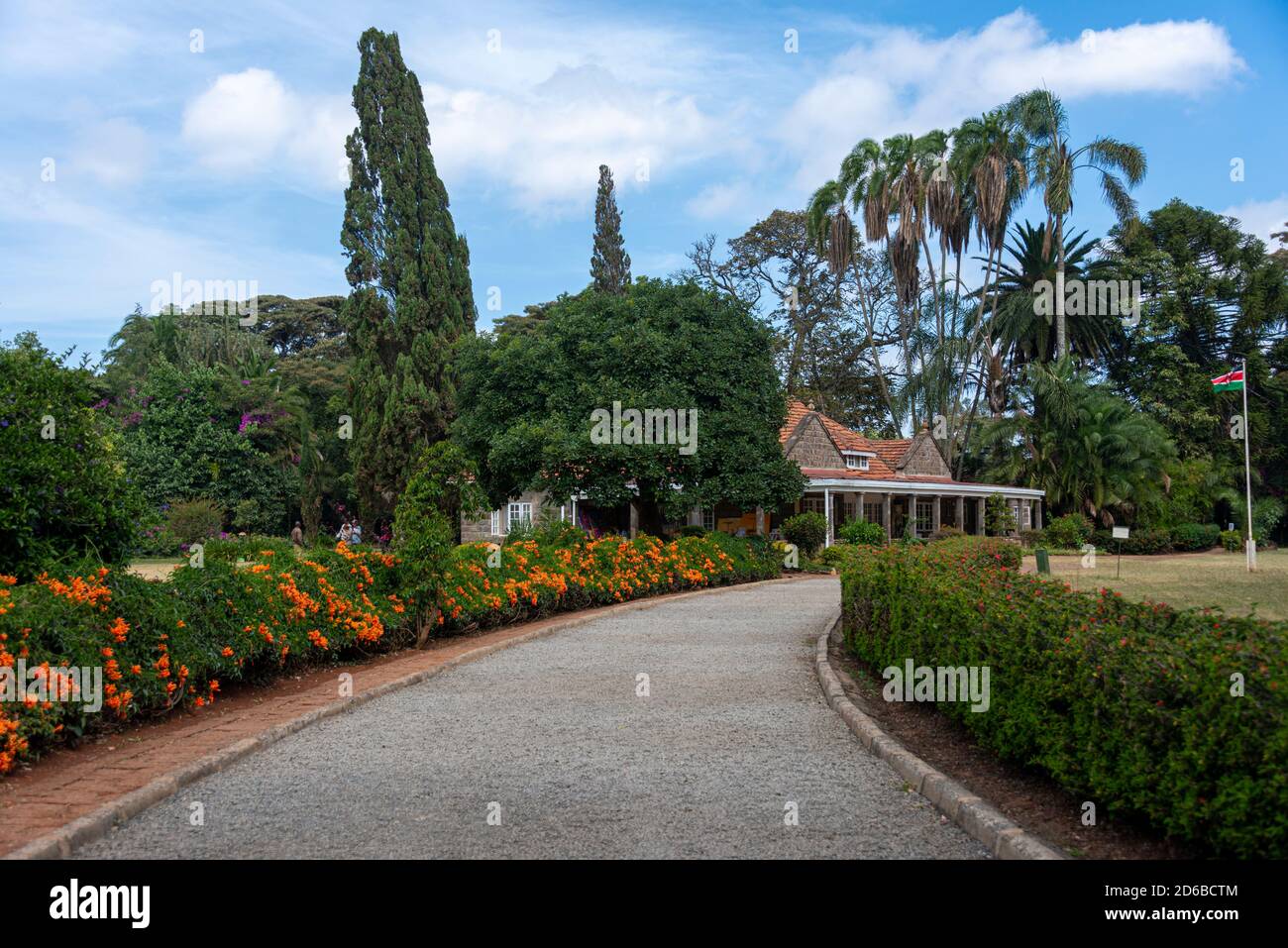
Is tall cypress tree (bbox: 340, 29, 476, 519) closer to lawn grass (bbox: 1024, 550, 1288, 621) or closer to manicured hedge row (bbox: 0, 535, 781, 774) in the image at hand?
lawn grass (bbox: 1024, 550, 1288, 621)

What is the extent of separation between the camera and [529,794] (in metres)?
5.24

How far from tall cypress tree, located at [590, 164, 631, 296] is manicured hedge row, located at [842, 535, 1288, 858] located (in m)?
37.6

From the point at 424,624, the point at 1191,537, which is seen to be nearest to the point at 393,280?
the point at 424,624

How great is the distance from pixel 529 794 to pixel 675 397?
15.2 meters

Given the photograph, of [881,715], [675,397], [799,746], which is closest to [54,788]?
[799,746]

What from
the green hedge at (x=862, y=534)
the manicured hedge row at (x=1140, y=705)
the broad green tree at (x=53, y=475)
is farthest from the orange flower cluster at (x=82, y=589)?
the green hedge at (x=862, y=534)

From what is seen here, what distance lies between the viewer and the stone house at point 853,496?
1243 inches

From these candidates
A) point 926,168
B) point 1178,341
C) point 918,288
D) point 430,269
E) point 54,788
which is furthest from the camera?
point 1178,341

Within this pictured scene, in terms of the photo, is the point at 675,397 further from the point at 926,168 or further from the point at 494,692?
the point at 926,168

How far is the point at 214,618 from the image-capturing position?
769 centimetres

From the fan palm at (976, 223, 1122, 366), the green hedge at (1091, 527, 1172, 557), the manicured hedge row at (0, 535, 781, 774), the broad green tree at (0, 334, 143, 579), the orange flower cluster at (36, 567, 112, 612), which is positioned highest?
the fan palm at (976, 223, 1122, 366)

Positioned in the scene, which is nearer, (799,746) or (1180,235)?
(799,746)

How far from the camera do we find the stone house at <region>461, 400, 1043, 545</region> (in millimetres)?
31578

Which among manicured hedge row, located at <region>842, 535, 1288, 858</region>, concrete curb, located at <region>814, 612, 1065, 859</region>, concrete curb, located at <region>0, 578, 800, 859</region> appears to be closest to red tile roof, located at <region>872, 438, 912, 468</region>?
concrete curb, located at <region>0, 578, 800, 859</region>
